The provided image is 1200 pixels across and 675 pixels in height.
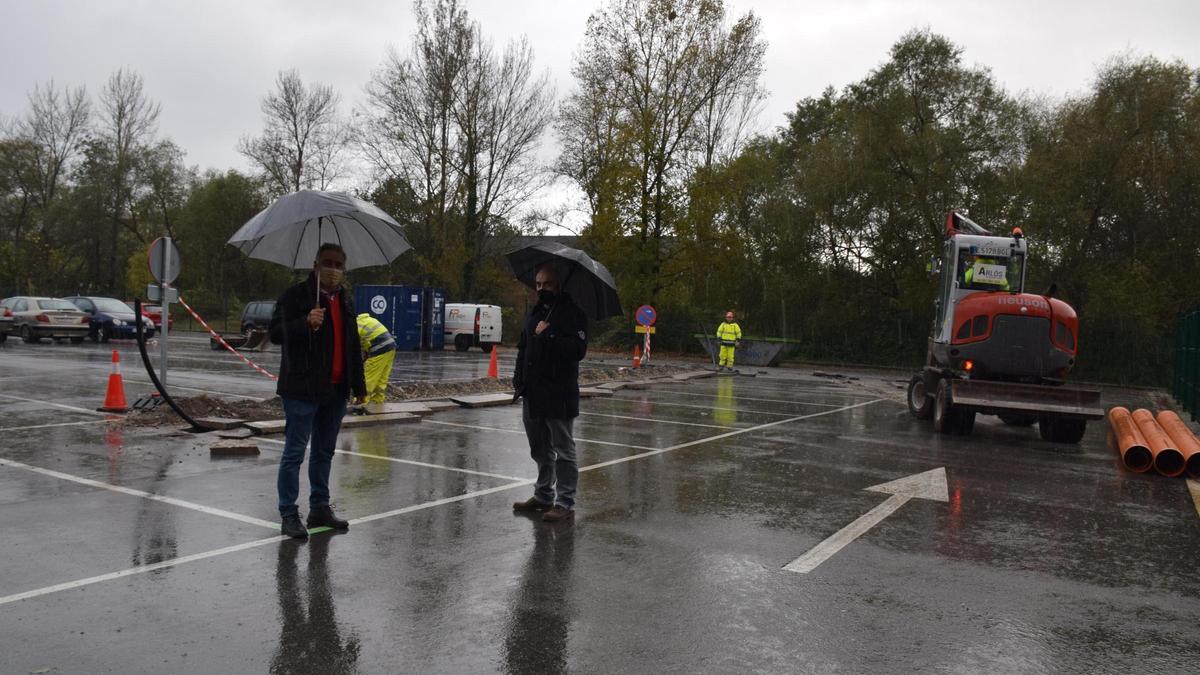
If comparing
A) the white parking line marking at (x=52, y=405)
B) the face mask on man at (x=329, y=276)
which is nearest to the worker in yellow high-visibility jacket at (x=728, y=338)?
the white parking line marking at (x=52, y=405)

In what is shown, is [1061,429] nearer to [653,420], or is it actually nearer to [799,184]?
[653,420]

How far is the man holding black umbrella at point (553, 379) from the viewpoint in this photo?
6.39 metres

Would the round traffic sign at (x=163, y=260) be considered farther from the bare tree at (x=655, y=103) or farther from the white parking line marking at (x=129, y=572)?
the bare tree at (x=655, y=103)

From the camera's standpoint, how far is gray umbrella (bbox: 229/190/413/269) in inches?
253

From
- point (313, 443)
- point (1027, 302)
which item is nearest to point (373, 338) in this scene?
point (313, 443)

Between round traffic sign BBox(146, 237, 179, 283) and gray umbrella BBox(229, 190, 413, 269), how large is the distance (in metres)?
4.46

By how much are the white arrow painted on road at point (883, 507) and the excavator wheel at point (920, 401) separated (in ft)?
16.7

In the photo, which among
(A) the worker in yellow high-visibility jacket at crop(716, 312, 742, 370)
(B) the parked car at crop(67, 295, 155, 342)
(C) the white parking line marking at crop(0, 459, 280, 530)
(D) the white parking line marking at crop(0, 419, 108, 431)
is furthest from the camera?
(B) the parked car at crop(67, 295, 155, 342)

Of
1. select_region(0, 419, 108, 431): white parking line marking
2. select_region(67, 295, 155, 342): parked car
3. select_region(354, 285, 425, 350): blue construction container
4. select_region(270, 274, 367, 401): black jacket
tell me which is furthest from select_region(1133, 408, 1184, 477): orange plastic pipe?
select_region(67, 295, 155, 342): parked car

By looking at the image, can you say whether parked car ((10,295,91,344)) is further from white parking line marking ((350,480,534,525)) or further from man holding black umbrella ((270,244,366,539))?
man holding black umbrella ((270,244,366,539))

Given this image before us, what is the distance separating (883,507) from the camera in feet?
24.0

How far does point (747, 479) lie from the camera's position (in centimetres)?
848

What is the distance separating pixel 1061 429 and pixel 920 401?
2.66 metres

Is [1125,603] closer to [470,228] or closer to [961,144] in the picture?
[961,144]
